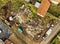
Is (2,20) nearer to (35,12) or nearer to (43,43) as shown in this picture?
(35,12)

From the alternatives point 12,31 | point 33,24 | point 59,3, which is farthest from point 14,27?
point 59,3

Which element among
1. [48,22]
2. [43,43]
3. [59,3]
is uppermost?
[59,3]

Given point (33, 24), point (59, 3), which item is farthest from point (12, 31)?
point (59, 3)

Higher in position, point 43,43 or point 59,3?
point 59,3

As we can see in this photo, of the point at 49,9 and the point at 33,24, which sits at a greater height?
the point at 49,9

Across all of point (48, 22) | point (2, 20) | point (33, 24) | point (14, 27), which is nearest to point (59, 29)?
point (48, 22)

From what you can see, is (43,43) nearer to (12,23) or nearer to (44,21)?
(44,21)

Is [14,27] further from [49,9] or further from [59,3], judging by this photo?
[59,3]
